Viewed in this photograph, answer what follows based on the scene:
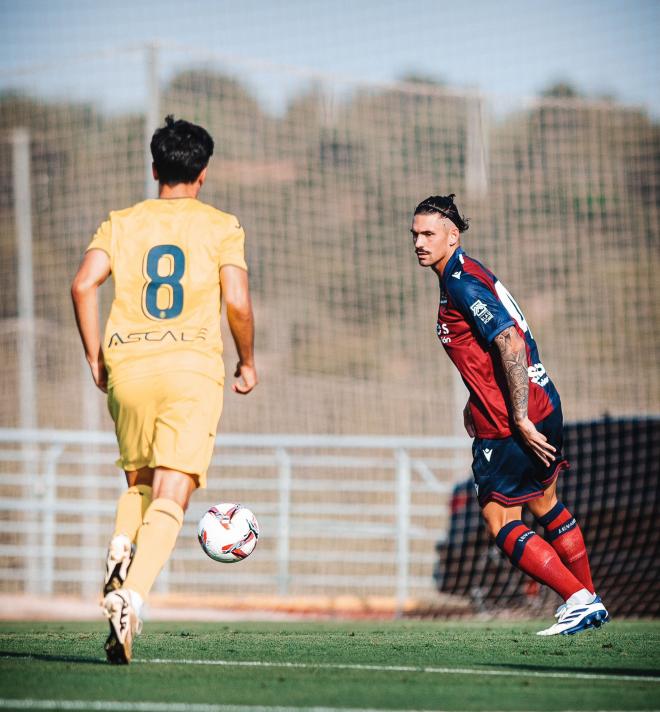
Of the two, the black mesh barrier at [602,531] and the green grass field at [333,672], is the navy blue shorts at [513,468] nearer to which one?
the green grass field at [333,672]

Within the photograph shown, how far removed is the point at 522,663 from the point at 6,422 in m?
19.5

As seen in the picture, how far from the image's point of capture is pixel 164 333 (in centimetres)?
456

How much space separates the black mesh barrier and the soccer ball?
5.13 metres

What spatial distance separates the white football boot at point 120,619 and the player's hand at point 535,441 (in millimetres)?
1964

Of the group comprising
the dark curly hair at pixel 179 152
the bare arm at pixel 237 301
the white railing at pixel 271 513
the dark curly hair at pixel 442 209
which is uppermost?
the dark curly hair at pixel 179 152

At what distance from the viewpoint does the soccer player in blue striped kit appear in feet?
17.3

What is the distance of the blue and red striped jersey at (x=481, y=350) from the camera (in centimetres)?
536

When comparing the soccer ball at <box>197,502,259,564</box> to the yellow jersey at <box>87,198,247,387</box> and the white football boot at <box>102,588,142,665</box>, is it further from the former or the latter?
the white football boot at <box>102,588,142,665</box>

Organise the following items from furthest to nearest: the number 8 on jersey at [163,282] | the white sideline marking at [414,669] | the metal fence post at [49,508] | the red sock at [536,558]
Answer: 1. the metal fence post at [49,508]
2. the red sock at [536,558]
3. the number 8 on jersey at [163,282]
4. the white sideline marking at [414,669]

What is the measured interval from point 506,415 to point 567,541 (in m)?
0.71

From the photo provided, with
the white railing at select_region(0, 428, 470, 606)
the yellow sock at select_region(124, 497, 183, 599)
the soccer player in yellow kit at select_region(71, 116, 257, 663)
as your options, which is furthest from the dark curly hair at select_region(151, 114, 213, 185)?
the white railing at select_region(0, 428, 470, 606)

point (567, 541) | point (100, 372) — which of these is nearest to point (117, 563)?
point (100, 372)

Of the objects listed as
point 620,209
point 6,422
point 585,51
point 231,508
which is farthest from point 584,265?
point 231,508

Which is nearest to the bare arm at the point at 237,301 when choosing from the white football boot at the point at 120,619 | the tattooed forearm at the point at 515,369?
the white football boot at the point at 120,619
